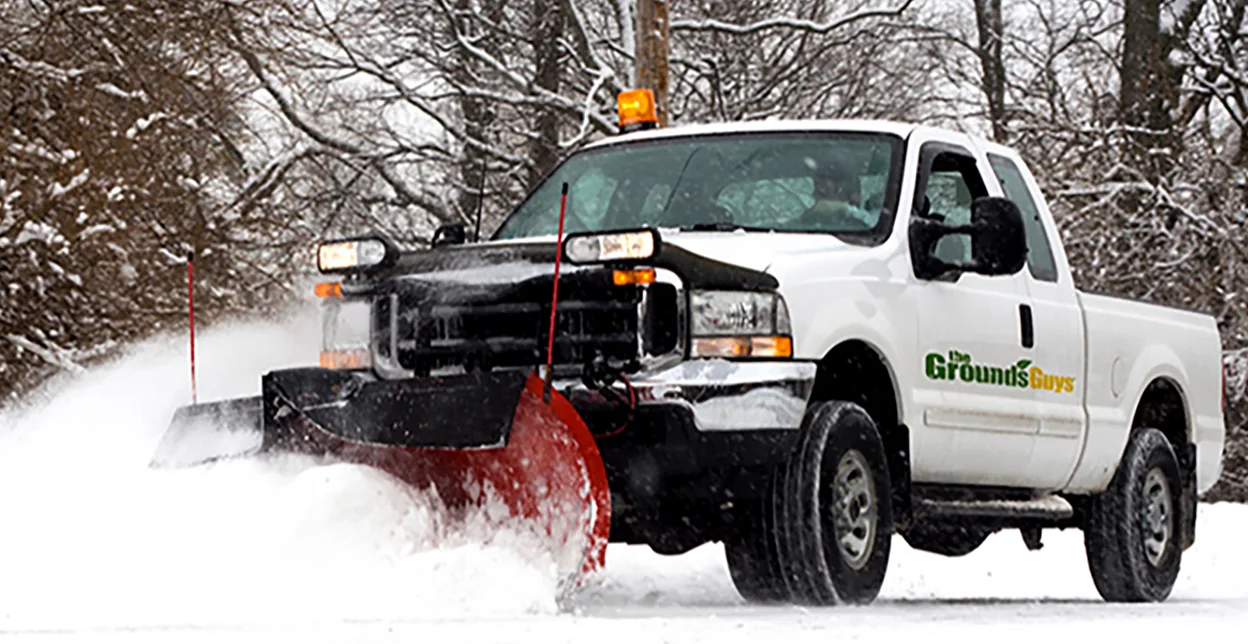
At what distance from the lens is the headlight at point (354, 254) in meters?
6.58

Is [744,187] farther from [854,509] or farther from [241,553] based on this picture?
[241,553]

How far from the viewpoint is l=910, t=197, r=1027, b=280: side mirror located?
23.5ft

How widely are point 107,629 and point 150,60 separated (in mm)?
8314

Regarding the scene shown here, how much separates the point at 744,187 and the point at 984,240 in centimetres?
95

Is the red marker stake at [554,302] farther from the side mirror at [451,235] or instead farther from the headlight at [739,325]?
the side mirror at [451,235]

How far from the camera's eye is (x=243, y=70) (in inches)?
556

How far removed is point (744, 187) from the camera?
7582mm

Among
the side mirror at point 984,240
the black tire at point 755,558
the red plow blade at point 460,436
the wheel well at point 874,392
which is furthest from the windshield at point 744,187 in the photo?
the red plow blade at point 460,436

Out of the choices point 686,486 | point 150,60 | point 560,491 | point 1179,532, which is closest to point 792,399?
point 686,486

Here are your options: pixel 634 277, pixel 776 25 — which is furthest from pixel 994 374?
pixel 776 25

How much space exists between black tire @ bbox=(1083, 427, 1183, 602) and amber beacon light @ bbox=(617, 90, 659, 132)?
2648 mm

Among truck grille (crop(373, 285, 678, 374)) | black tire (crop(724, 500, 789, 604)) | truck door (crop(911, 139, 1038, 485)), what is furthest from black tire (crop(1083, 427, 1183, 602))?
truck grille (crop(373, 285, 678, 374))

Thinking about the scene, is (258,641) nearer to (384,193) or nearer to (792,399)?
(792,399)

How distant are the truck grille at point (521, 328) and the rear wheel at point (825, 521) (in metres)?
0.67
